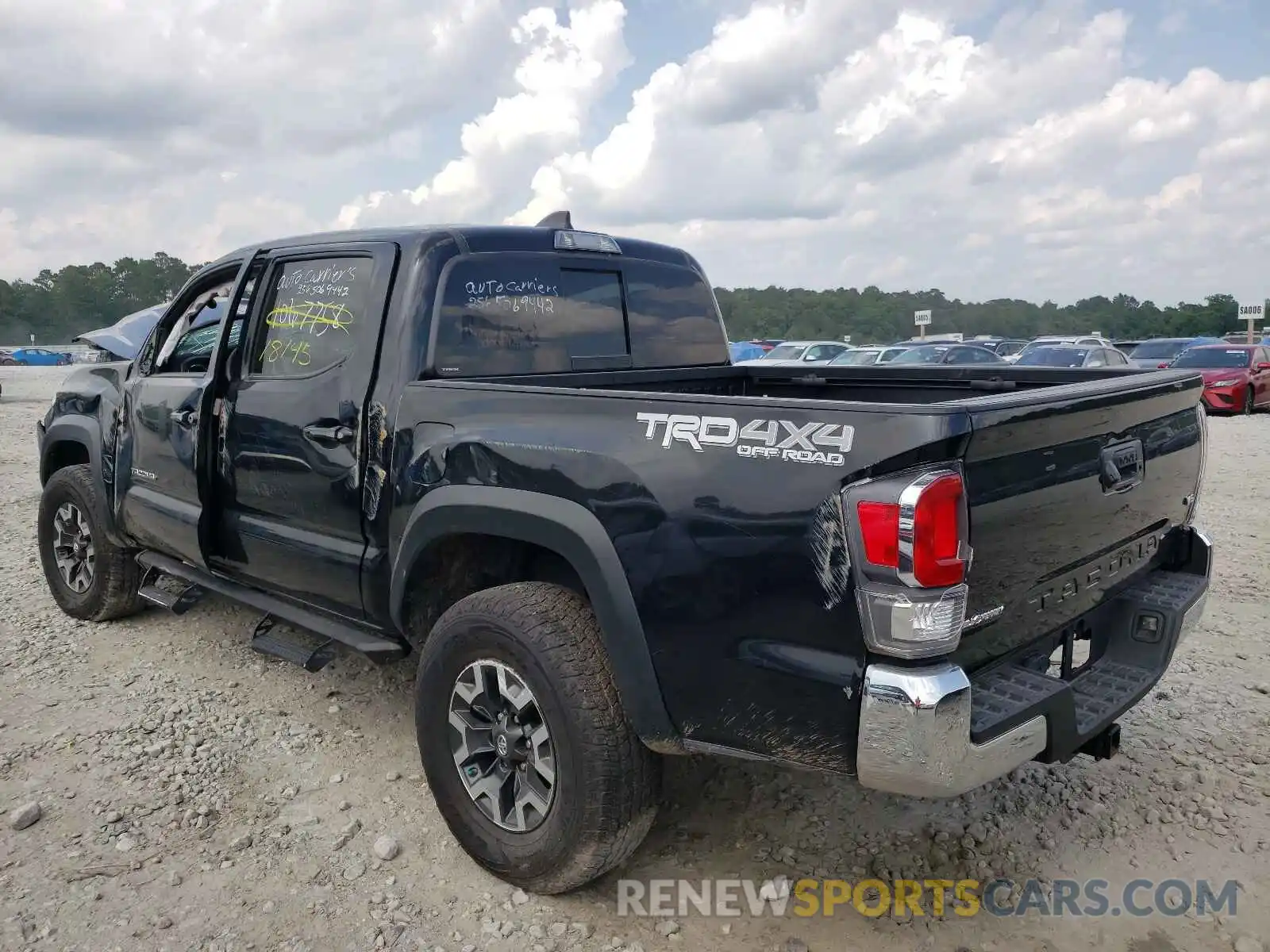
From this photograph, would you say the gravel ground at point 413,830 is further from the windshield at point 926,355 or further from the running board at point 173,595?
the windshield at point 926,355

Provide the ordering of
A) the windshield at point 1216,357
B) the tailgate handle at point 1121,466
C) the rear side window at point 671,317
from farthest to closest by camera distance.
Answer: the windshield at point 1216,357 < the rear side window at point 671,317 < the tailgate handle at point 1121,466

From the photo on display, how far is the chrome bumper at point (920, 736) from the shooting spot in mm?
2049

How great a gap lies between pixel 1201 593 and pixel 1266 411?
18472 mm

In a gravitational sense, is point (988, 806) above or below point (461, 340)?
below

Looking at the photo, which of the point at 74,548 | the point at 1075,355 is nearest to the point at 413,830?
the point at 74,548

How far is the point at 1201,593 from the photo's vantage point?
316 cm

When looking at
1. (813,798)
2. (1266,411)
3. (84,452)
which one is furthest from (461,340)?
(1266,411)

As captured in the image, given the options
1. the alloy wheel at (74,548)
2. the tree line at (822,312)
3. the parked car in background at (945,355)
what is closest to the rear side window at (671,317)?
the alloy wheel at (74,548)

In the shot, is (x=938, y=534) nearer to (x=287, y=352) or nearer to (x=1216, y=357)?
(x=287, y=352)

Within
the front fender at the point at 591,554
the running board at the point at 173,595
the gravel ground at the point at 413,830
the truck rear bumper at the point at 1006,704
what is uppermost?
the front fender at the point at 591,554

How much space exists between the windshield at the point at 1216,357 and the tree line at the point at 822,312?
44451 mm

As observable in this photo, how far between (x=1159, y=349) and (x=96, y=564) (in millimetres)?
24628

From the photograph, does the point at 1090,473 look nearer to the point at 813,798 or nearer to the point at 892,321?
the point at 813,798

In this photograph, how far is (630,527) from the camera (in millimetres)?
2469
